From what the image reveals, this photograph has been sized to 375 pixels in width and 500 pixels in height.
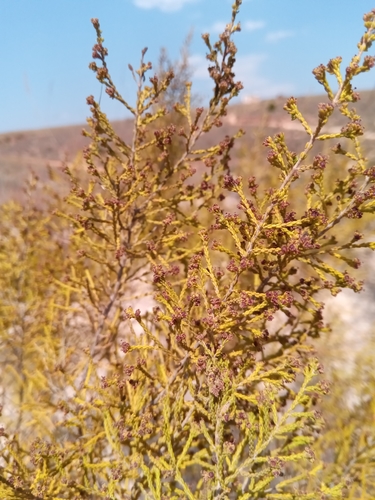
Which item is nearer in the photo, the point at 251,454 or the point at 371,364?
the point at 251,454

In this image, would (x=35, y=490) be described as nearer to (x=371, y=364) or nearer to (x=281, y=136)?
(x=281, y=136)

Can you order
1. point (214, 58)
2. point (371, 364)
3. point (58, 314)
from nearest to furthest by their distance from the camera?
point (214, 58), point (371, 364), point (58, 314)

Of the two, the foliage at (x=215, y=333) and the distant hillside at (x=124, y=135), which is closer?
the foliage at (x=215, y=333)

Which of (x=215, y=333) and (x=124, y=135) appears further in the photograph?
(x=124, y=135)

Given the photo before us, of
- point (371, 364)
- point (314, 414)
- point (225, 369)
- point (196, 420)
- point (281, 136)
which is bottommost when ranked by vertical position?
point (371, 364)

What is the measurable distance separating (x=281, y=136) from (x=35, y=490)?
11.0 feet

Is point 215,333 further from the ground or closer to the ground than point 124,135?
closer to the ground

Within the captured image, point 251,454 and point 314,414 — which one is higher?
point 314,414

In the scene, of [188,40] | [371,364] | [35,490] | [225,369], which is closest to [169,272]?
[225,369]

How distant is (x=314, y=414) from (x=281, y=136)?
6.62ft

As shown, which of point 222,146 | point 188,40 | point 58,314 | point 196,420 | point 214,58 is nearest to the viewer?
point 196,420

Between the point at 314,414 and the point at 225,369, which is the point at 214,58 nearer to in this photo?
the point at 225,369

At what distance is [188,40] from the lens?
985 cm

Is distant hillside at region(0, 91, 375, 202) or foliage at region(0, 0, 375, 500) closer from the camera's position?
foliage at region(0, 0, 375, 500)
